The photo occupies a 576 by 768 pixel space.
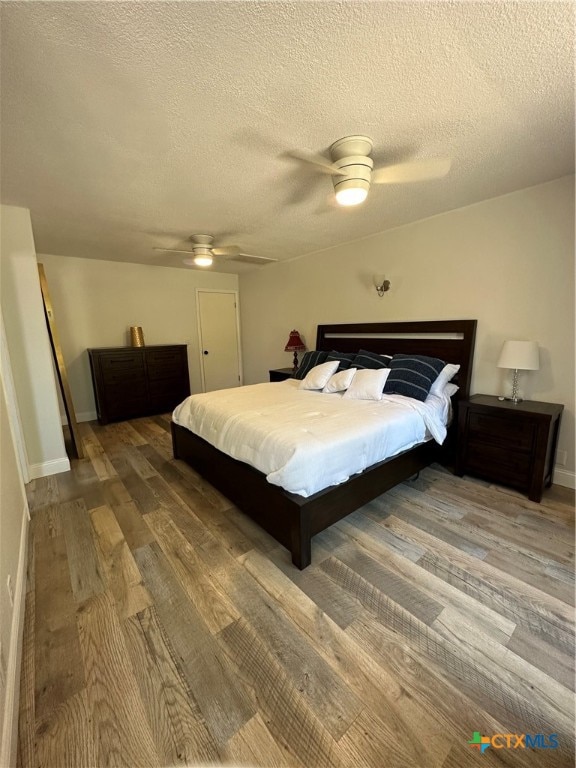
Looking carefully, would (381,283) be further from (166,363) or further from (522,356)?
(166,363)

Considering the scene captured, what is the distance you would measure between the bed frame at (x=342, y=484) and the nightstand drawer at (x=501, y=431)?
1.20ft

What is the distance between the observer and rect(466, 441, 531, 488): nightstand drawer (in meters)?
2.43

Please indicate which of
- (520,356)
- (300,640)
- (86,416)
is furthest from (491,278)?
(86,416)

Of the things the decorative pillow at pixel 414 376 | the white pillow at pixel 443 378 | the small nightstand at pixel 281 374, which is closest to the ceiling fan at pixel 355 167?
the decorative pillow at pixel 414 376

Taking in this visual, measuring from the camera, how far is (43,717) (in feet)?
3.67

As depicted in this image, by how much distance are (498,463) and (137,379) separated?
4599 millimetres

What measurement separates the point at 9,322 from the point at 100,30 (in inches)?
99.3

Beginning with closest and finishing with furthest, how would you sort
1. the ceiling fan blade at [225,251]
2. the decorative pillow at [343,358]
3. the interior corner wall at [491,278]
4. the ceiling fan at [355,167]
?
the ceiling fan at [355,167] → the interior corner wall at [491,278] → the ceiling fan blade at [225,251] → the decorative pillow at [343,358]

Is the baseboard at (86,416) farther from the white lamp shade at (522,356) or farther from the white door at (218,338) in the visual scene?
the white lamp shade at (522,356)

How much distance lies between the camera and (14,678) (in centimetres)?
119

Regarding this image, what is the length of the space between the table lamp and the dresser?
432 cm

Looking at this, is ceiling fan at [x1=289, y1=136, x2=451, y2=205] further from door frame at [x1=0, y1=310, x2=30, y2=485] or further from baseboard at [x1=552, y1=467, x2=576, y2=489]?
door frame at [x1=0, y1=310, x2=30, y2=485]

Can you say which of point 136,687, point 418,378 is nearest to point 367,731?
point 136,687

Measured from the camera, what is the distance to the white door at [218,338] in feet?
18.6
